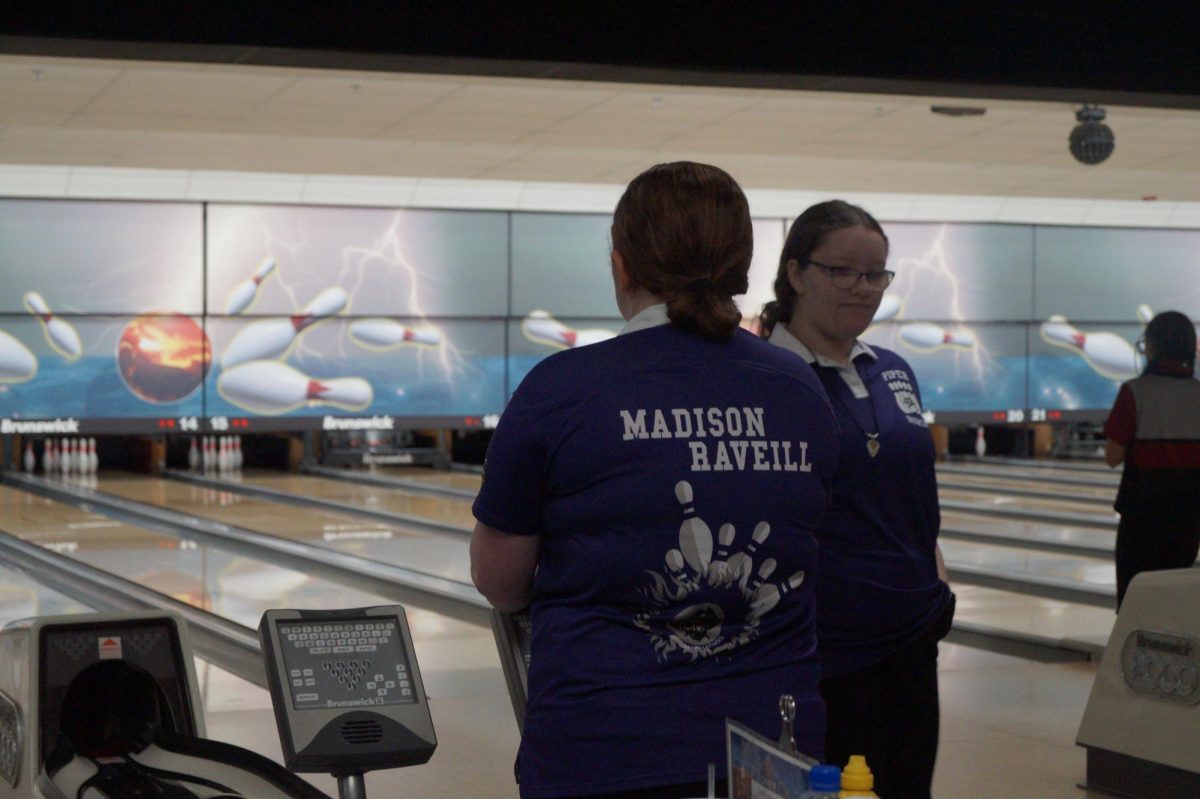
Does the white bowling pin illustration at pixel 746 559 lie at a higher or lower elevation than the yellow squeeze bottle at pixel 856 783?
higher

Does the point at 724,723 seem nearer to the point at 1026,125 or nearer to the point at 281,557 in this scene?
the point at 281,557

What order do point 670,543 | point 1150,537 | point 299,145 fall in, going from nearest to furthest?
1. point 670,543
2. point 1150,537
3. point 299,145

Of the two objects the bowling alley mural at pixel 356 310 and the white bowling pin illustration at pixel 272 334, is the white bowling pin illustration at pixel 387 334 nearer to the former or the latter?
the bowling alley mural at pixel 356 310

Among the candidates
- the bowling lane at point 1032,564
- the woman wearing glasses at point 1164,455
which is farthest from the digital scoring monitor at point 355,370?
the woman wearing glasses at point 1164,455

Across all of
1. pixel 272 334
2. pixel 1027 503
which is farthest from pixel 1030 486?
pixel 272 334

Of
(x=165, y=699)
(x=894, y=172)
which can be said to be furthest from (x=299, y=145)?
(x=165, y=699)

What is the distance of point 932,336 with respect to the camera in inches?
547

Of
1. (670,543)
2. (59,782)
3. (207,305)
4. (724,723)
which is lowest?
(59,782)

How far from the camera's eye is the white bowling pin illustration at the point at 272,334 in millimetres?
12211

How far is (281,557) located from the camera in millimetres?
7355

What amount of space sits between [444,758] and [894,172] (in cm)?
810

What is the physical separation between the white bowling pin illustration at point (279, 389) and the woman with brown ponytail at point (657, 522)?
11.1 m

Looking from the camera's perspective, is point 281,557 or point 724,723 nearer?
point 724,723

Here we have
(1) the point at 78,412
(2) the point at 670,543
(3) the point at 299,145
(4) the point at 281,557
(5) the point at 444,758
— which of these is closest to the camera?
(2) the point at 670,543
